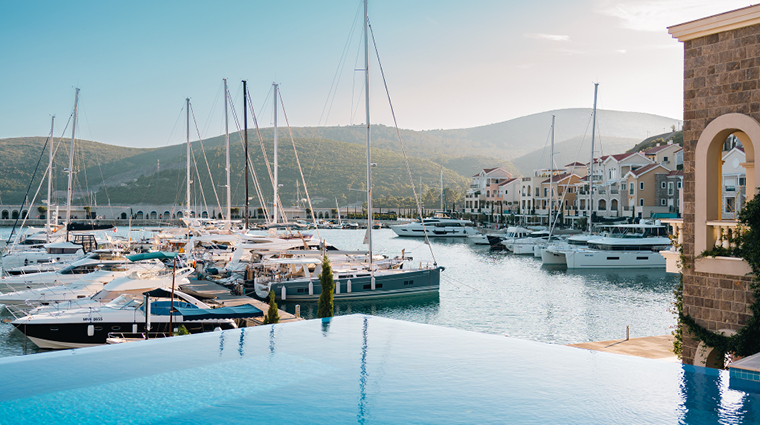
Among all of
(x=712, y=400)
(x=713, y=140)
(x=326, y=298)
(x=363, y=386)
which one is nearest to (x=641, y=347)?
(x=712, y=400)

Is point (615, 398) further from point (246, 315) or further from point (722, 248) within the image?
point (246, 315)

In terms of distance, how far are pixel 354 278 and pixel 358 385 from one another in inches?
683

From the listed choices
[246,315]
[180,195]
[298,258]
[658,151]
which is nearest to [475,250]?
[658,151]

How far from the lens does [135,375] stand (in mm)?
8836

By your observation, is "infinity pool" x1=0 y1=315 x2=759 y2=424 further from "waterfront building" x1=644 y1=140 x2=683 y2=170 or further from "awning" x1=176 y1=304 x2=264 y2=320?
"waterfront building" x1=644 y1=140 x2=683 y2=170

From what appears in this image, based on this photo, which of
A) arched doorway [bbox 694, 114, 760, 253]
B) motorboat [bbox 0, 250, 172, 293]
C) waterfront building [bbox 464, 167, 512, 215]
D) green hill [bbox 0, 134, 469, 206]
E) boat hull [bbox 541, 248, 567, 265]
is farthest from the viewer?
green hill [bbox 0, 134, 469, 206]

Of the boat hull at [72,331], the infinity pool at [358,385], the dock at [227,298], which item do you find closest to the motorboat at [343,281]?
the dock at [227,298]

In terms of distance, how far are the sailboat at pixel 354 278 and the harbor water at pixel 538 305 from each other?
0.50 m

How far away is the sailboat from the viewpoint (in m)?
24.7

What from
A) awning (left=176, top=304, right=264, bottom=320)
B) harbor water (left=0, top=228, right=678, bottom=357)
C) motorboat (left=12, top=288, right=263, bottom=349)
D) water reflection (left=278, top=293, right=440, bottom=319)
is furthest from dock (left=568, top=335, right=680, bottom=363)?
water reflection (left=278, top=293, right=440, bottom=319)

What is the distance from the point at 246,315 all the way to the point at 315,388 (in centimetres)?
755

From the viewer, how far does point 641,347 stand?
1470 centimetres

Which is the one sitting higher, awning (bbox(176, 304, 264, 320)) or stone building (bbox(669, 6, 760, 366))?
stone building (bbox(669, 6, 760, 366))

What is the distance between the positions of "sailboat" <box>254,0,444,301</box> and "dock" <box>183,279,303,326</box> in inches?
68.8
